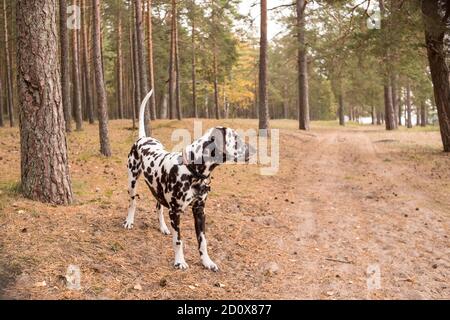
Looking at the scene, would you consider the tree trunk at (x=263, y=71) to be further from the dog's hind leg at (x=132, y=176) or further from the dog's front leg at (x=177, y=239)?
the dog's front leg at (x=177, y=239)

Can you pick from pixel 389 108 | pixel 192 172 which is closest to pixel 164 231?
pixel 192 172

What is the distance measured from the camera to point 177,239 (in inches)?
245

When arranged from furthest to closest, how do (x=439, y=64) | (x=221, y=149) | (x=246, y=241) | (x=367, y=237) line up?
(x=439, y=64) < (x=367, y=237) < (x=246, y=241) < (x=221, y=149)

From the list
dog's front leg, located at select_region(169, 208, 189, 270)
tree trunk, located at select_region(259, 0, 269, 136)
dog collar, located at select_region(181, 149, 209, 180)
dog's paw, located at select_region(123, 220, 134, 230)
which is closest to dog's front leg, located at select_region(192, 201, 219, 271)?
dog's front leg, located at select_region(169, 208, 189, 270)

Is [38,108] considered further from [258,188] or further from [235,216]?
[258,188]

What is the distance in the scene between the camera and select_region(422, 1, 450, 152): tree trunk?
1558 cm

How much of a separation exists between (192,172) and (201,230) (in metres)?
0.98

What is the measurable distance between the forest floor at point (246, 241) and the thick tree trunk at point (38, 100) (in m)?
0.50

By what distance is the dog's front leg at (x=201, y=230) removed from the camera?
6.14 meters

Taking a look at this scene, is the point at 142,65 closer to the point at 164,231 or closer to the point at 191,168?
the point at 164,231

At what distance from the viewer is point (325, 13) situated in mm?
25984

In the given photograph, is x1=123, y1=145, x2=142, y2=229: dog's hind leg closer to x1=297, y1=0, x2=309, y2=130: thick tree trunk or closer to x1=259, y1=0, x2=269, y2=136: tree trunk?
x1=259, y1=0, x2=269, y2=136: tree trunk

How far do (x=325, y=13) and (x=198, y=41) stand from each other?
11.6 m

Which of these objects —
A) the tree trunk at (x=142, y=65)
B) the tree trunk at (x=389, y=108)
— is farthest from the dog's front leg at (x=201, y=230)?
the tree trunk at (x=389, y=108)
